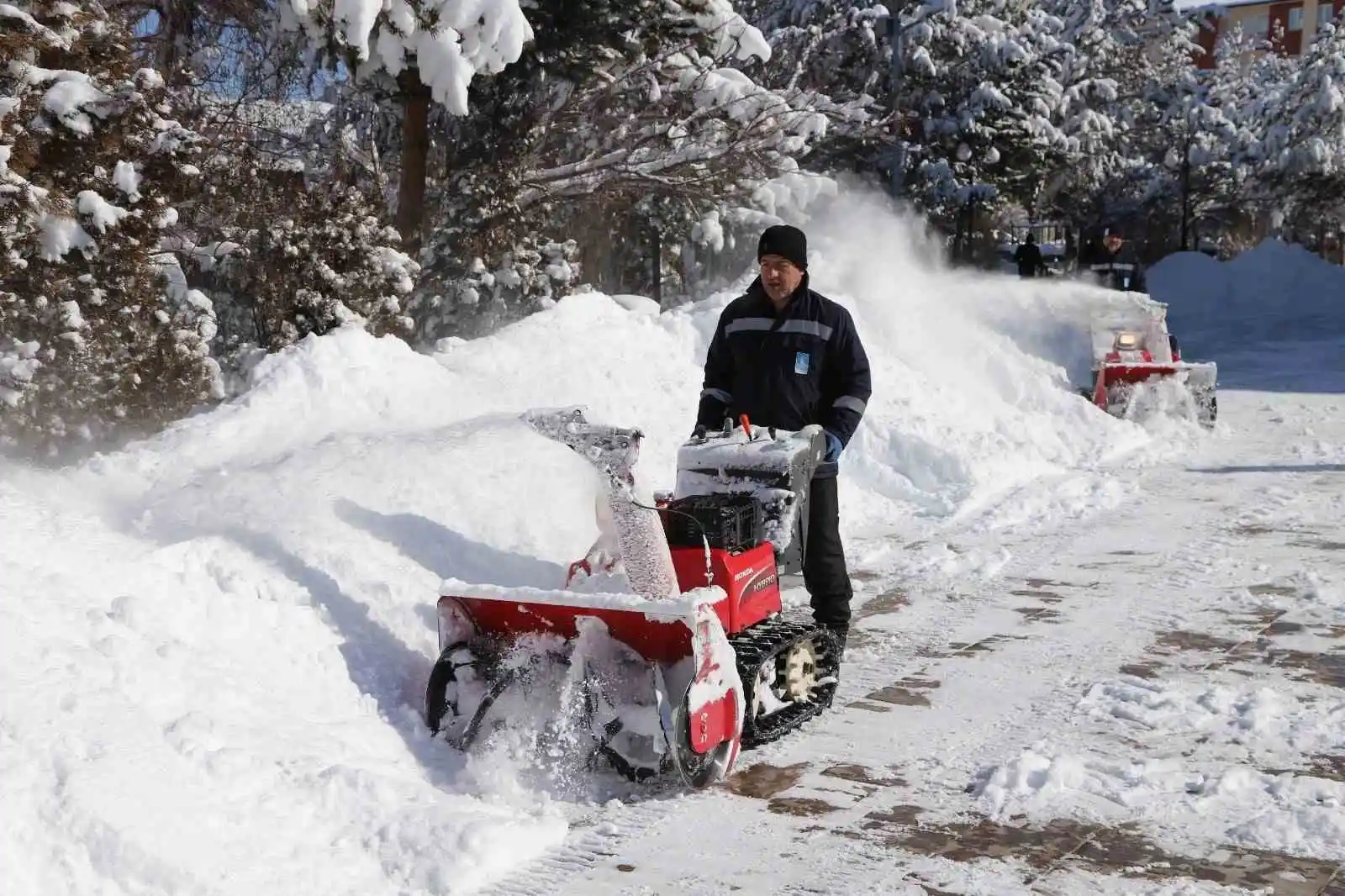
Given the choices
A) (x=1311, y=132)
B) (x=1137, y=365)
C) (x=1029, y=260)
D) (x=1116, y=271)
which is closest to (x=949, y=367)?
(x=1137, y=365)

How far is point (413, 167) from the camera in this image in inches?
520

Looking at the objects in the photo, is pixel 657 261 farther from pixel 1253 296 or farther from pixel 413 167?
pixel 1253 296

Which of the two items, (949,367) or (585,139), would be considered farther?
(585,139)

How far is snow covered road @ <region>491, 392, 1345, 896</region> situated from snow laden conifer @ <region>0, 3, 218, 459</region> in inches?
176

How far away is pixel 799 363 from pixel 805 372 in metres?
0.05

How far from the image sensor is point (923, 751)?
17.7 ft

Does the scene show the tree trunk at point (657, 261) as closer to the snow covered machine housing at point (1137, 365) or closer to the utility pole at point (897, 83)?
the snow covered machine housing at point (1137, 365)

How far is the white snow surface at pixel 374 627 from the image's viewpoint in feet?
13.8

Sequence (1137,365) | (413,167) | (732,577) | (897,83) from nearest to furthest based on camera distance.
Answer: (732,577) → (413,167) → (1137,365) → (897,83)

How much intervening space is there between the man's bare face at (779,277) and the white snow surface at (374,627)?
67.0 inches

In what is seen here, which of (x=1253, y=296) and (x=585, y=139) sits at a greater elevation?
(x=585, y=139)

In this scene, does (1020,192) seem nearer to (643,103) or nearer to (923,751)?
(643,103)

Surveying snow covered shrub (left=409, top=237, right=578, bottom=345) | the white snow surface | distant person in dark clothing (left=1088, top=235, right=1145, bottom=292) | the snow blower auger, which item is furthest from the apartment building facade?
the snow blower auger

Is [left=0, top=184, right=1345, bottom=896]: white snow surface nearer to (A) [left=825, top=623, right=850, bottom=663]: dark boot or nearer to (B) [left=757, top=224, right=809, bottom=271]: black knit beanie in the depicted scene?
(A) [left=825, top=623, right=850, bottom=663]: dark boot
